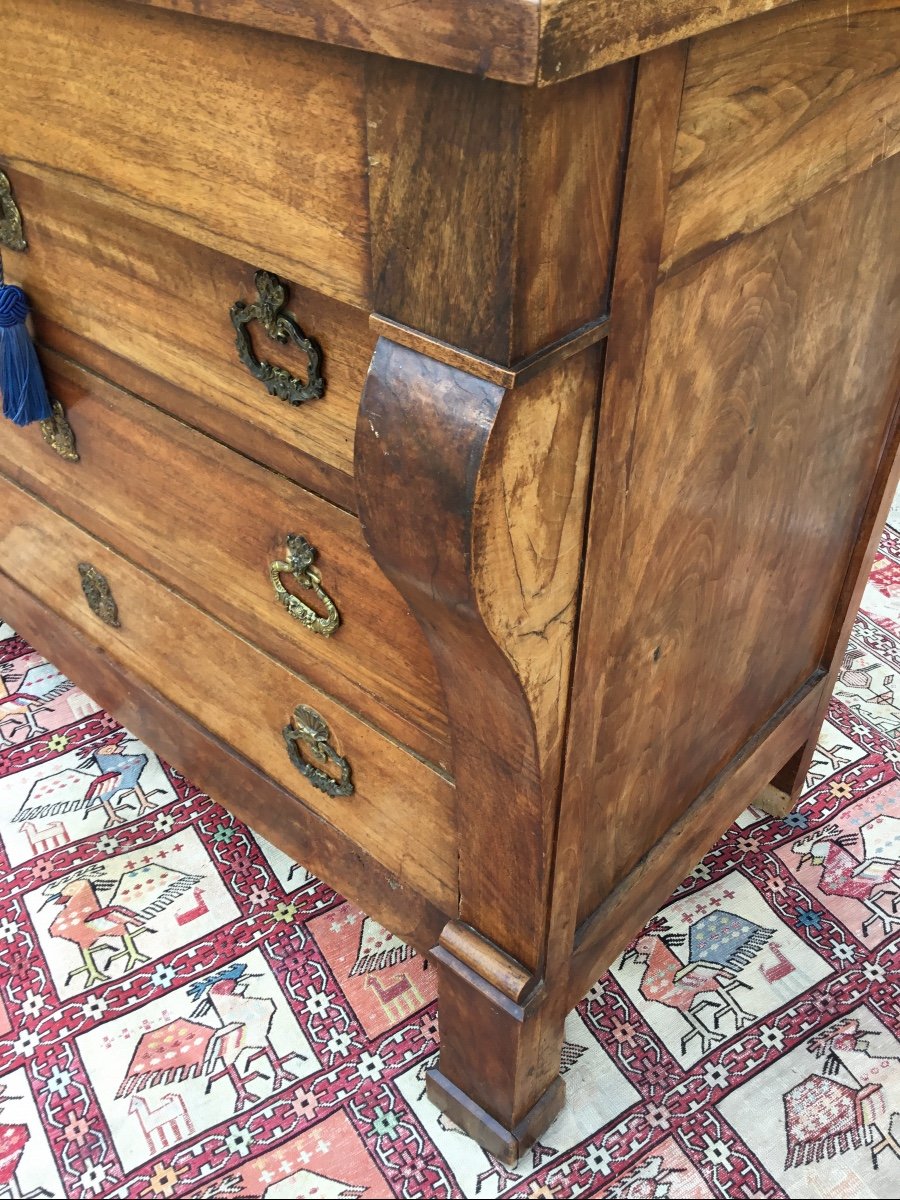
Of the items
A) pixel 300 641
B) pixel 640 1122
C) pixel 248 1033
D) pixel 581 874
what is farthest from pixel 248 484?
pixel 640 1122

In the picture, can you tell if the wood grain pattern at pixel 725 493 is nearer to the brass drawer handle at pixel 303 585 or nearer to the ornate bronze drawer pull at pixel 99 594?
the brass drawer handle at pixel 303 585

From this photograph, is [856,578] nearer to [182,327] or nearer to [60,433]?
[182,327]

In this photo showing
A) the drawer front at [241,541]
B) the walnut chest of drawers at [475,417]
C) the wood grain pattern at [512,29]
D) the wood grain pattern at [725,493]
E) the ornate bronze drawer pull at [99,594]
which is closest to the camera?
the wood grain pattern at [512,29]

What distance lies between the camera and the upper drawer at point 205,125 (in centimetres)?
57

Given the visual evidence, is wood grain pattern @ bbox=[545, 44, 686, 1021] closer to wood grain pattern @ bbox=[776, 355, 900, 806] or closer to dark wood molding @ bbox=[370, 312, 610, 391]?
dark wood molding @ bbox=[370, 312, 610, 391]

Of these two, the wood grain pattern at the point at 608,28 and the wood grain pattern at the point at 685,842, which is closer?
the wood grain pattern at the point at 608,28

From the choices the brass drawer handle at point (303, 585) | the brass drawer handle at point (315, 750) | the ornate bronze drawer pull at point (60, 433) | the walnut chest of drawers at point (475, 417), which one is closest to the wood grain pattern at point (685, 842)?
the walnut chest of drawers at point (475, 417)

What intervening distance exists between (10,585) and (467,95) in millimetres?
1159

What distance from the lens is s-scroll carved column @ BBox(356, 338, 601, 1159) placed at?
0.57 metres

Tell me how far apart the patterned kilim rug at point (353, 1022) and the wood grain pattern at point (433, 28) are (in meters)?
0.95

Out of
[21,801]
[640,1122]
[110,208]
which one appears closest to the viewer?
[110,208]

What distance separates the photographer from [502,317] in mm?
516

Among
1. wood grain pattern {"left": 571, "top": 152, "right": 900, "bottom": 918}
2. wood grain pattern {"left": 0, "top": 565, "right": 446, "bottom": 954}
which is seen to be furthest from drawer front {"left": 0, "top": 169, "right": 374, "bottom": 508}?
wood grain pattern {"left": 0, "top": 565, "right": 446, "bottom": 954}

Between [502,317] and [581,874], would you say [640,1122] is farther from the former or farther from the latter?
[502,317]
